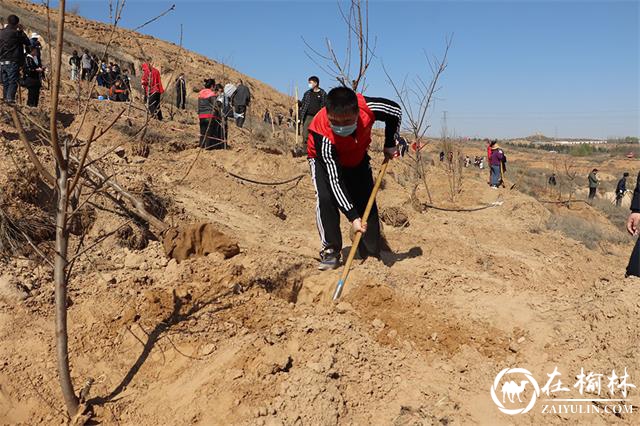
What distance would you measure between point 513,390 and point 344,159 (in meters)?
2.08

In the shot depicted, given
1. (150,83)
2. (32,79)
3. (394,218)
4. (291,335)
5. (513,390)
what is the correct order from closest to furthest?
(513,390)
(291,335)
(150,83)
(394,218)
(32,79)

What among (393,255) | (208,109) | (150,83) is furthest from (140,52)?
(393,255)

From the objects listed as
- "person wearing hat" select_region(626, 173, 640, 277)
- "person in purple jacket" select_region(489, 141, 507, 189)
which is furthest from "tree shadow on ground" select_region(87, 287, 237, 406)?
"person in purple jacket" select_region(489, 141, 507, 189)

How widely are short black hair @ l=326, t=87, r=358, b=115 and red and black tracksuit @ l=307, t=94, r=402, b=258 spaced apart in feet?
0.83

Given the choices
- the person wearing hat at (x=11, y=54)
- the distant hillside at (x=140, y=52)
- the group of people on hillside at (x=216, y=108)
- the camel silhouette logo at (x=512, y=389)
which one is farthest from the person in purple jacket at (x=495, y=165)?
the distant hillside at (x=140, y=52)

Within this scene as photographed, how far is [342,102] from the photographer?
11.3 ft

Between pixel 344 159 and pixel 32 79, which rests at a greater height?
pixel 32 79

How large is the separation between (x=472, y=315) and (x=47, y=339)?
9.00 ft

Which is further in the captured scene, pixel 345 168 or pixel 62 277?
pixel 345 168

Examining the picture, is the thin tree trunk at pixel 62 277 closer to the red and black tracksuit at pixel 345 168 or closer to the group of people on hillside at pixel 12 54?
the red and black tracksuit at pixel 345 168

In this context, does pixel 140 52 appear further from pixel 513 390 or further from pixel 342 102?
pixel 513 390

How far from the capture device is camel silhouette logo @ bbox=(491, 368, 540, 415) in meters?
2.58

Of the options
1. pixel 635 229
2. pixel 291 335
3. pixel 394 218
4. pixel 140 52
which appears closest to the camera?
pixel 291 335

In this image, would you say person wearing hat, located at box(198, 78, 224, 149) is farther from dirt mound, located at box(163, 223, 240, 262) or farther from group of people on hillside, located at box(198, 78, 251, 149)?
dirt mound, located at box(163, 223, 240, 262)
